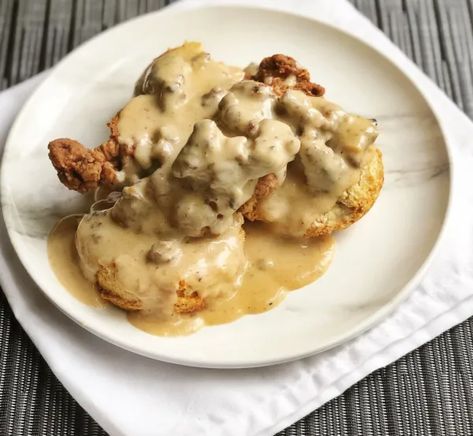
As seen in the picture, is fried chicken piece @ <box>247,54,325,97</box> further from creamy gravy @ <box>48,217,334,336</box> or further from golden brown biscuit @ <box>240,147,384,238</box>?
creamy gravy @ <box>48,217,334,336</box>

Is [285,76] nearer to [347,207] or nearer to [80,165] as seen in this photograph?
[347,207]

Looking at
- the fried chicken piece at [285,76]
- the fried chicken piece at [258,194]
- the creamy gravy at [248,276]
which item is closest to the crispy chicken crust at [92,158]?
the fried chicken piece at [285,76]

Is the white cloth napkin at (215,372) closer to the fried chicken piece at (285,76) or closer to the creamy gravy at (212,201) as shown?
the creamy gravy at (212,201)

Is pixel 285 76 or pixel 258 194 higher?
pixel 285 76

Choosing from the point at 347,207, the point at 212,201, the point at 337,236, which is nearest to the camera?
the point at 212,201

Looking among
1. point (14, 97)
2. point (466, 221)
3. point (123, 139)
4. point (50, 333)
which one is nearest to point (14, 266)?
point (50, 333)

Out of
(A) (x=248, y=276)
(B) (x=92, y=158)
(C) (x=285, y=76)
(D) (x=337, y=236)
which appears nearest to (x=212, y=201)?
(A) (x=248, y=276)
